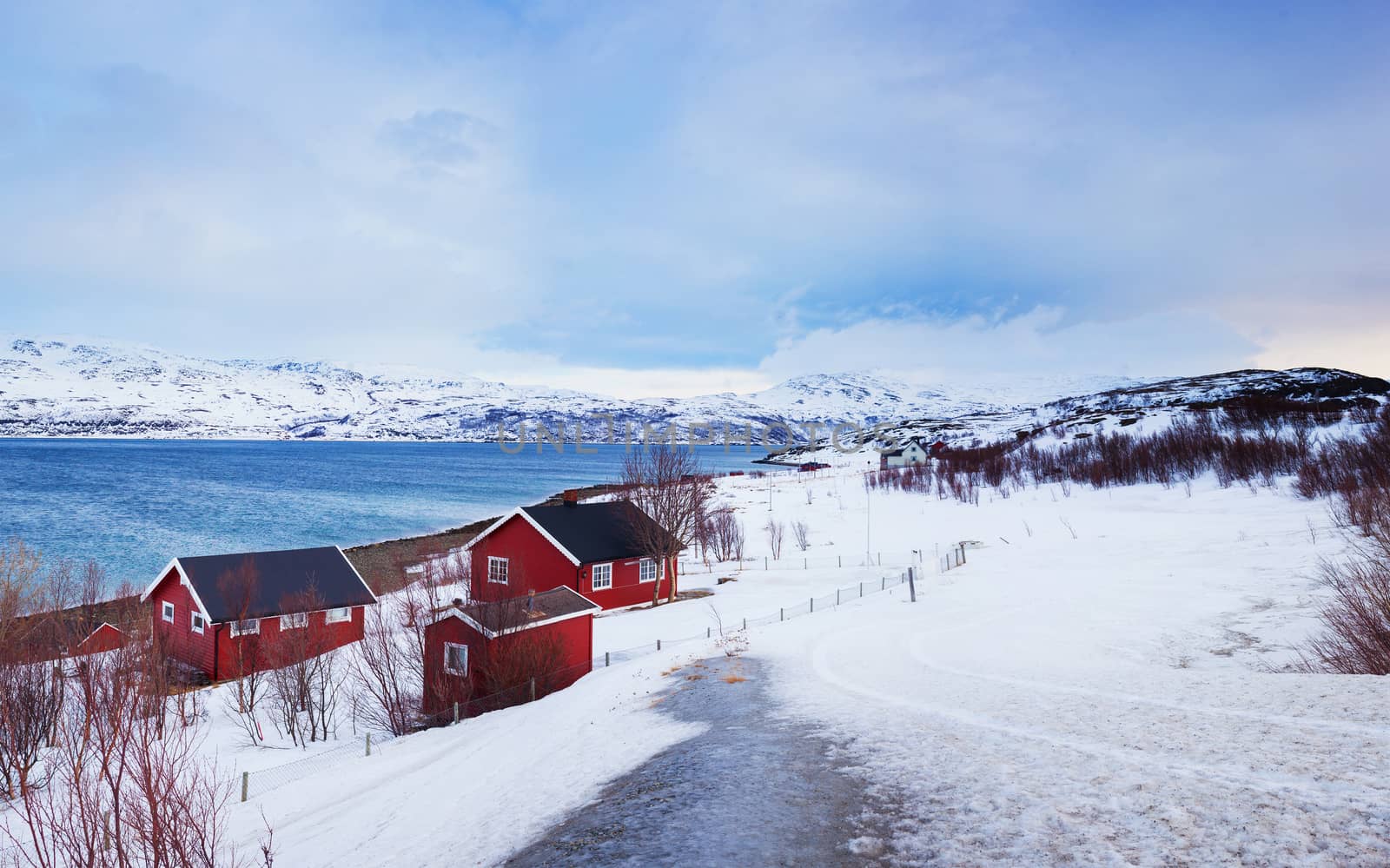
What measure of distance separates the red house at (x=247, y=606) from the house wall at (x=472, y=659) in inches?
329

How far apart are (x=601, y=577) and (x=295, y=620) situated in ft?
47.7

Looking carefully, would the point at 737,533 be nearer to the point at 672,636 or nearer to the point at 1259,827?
the point at 672,636

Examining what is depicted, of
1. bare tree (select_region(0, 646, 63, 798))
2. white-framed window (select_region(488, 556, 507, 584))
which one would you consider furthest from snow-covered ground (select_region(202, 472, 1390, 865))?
white-framed window (select_region(488, 556, 507, 584))

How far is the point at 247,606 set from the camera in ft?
95.2

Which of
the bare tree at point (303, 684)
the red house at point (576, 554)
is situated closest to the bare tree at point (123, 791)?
the bare tree at point (303, 684)

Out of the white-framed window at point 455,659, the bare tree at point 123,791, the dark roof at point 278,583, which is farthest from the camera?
the dark roof at point 278,583

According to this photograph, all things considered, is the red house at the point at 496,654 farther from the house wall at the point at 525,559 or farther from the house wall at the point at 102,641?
the house wall at the point at 102,641

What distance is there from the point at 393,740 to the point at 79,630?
22.3 metres

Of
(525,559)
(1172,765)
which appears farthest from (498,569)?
(1172,765)

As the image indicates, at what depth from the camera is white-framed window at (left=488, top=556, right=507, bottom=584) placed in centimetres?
3725

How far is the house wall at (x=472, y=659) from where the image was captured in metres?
21.1

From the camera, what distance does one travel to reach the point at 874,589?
1320 inches

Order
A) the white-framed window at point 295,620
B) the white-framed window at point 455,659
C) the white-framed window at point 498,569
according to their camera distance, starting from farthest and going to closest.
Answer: the white-framed window at point 498,569 → the white-framed window at point 295,620 → the white-framed window at point 455,659

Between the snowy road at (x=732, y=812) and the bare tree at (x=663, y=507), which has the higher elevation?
the bare tree at (x=663, y=507)
